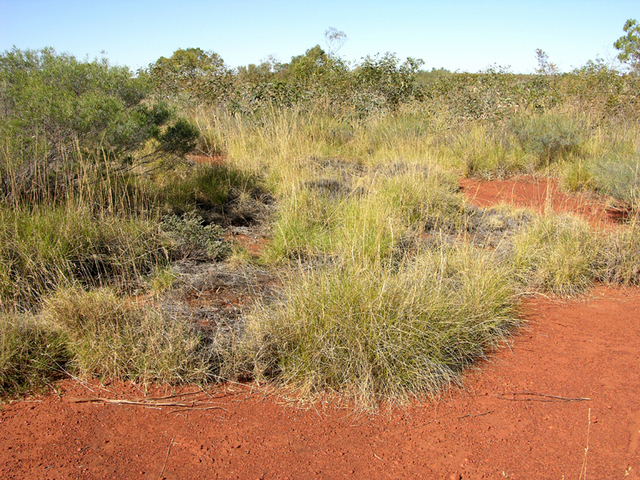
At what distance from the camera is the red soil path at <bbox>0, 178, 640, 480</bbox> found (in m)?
2.42

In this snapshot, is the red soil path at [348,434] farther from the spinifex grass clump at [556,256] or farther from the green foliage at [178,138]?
the green foliage at [178,138]

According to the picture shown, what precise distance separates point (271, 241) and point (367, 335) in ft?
8.01

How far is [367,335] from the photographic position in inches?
122

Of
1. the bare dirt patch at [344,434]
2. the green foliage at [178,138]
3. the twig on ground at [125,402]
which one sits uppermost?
the green foliage at [178,138]

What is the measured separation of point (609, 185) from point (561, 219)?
5.84ft

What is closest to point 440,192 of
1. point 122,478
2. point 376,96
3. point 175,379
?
point 175,379

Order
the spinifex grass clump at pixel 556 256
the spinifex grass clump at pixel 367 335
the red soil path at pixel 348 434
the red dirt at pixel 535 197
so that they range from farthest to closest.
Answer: the red dirt at pixel 535 197
the spinifex grass clump at pixel 556 256
the spinifex grass clump at pixel 367 335
the red soil path at pixel 348 434

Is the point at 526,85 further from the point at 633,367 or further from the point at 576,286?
the point at 633,367

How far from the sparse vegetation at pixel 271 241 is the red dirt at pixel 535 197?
27 centimetres

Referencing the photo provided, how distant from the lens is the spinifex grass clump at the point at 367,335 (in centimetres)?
304

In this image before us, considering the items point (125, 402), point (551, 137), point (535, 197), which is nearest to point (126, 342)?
point (125, 402)

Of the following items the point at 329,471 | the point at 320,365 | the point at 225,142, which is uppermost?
the point at 225,142

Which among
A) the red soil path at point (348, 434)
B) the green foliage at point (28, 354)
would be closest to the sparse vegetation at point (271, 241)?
the green foliage at point (28, 354)

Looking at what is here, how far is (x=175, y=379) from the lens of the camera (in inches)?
120
